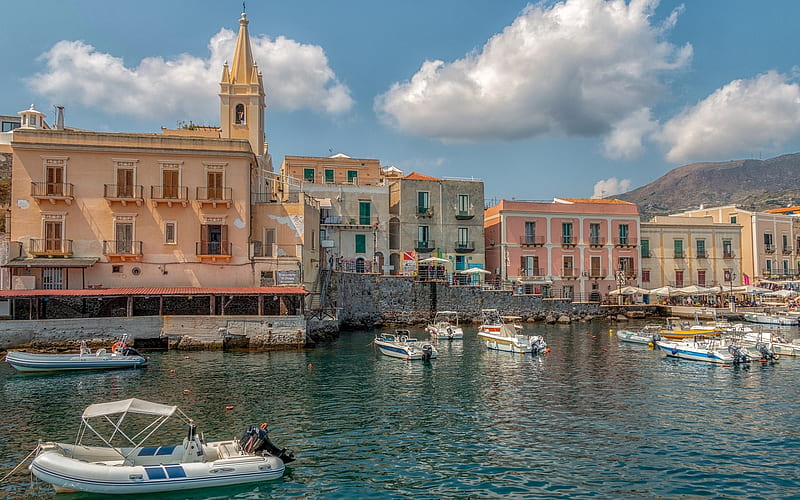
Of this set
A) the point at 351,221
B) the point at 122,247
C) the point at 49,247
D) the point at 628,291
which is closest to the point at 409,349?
the point at 122,247

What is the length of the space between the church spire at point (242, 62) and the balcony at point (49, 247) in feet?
56.7

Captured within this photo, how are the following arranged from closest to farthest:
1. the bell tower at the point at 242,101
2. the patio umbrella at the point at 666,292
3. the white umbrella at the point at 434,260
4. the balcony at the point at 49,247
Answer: the balcony at the point at 49,247 → the bell tower at the point at 242,101 → the white umbrella at the point at 434,260 → the patio umbrella at the point at 666,292

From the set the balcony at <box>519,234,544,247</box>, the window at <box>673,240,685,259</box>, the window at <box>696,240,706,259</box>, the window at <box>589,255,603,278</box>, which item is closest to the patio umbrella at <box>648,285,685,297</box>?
the window at <box>589,255,603,278</box>

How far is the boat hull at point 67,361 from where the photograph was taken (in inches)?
1083

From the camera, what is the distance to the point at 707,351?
101ft

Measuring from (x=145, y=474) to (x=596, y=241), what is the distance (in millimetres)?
54312

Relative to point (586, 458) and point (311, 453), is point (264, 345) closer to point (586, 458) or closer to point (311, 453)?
point (311, 453)

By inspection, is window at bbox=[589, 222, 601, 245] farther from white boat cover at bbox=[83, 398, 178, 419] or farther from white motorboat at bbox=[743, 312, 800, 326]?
white boat cover at bbox=[83, 398, 178, 419]

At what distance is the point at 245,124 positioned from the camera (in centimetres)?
4588

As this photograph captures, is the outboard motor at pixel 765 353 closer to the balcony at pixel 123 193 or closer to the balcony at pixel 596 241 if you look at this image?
the balcony at pixel 596 241

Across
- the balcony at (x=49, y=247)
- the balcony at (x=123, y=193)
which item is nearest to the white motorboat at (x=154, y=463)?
the balcony at (x=123, y=193)

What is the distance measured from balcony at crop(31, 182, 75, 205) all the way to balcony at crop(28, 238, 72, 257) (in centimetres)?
249

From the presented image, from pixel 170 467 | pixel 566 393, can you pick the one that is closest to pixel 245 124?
pixel 566 393

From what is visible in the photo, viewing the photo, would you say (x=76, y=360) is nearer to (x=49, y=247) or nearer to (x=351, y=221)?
(x=49, y=247)
